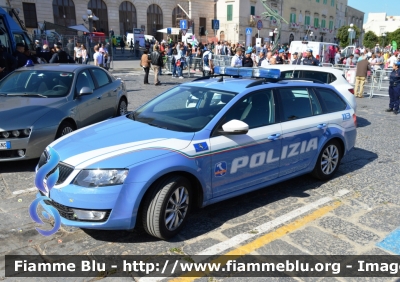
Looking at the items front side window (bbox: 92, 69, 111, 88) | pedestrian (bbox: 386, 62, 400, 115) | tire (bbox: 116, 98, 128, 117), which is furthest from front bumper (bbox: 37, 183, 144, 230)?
pedestrian (bbox: 386, 62, 400, 115)

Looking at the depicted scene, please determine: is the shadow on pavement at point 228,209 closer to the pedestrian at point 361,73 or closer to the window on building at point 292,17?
the pedestrian at point 361,73

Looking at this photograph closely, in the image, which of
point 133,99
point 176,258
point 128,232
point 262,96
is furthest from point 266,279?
point 133,99

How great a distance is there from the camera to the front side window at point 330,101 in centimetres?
519

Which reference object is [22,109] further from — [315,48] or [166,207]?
[315,48]

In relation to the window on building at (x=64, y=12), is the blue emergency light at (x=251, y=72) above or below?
below

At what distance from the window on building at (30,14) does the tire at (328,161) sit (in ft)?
147

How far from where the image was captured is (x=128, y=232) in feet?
12.3

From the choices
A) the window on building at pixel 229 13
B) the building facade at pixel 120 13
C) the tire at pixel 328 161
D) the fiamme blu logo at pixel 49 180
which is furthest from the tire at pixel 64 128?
the window on building at pixel 229 13

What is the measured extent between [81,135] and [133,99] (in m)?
8.19

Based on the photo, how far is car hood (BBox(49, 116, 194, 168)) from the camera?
11.0 ft

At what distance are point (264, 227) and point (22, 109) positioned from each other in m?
4.14

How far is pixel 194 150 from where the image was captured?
361 centimetres

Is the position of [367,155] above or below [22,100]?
below

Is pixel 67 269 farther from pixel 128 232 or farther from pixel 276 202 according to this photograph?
pixel 276 202
